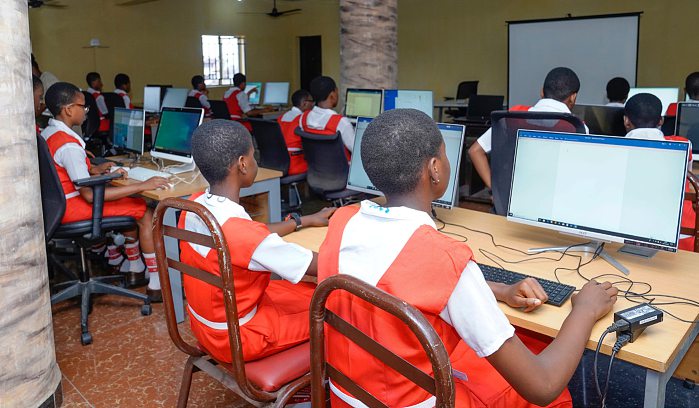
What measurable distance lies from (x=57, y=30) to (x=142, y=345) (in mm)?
8682

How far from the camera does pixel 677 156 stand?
1.63 meters

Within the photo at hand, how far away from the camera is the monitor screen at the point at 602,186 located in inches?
64.8

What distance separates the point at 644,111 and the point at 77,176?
282 cm

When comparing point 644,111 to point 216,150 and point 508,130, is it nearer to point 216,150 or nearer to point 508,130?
point 508,130

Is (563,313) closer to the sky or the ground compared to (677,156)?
closer to the ground

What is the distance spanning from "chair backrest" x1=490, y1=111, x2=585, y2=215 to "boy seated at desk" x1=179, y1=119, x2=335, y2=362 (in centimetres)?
108

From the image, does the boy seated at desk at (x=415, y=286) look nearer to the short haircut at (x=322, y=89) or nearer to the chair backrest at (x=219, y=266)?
the chair backrest at (x=219, y=266)

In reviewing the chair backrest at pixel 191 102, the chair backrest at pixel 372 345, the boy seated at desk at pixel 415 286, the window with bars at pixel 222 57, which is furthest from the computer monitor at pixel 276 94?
the chair backrest at pixel 372 345

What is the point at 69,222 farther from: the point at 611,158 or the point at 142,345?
the point at 611,158

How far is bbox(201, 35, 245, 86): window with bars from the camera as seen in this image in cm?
1192

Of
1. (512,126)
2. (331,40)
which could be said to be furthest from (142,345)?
(331,40)

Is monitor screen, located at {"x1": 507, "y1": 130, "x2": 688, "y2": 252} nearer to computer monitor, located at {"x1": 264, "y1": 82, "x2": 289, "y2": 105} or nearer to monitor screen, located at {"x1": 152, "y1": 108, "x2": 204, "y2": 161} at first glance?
monitor screen, located at {"x1": 152, "y1": 108, "x2": 204, "y2": 161}

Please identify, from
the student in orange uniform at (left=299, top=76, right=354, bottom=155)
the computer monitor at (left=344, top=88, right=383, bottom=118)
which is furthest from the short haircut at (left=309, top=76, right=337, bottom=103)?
the computer monitor at (left=344, top=88, right=383, bottom=118)

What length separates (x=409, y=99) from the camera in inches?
197
